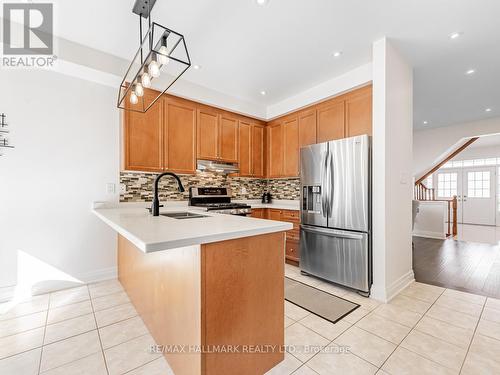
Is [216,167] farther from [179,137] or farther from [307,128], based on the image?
[307,128]

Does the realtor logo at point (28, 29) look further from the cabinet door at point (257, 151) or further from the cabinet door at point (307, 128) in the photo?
the cabinet door at point (307, 128)

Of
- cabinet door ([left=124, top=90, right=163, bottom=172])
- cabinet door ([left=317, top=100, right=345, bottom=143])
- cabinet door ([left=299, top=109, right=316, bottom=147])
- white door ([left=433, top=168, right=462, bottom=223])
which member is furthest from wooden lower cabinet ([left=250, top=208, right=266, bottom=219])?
white door ([left=433, top=168, right=462, bottom=223])

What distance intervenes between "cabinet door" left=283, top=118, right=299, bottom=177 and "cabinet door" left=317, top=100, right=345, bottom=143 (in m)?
0.48

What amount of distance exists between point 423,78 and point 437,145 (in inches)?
128

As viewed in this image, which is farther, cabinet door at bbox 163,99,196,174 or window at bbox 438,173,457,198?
window at bbox 438,173,457,198

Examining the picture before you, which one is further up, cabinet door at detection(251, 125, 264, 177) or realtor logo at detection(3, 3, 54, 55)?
realtor logo at detection(3, 3, 54, 55)

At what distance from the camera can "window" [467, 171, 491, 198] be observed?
731 cm

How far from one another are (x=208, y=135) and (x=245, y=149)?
0.77 metres

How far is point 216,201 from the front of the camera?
3801 millimetres

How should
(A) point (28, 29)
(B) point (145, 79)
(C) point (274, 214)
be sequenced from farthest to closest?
(C) point (274, 214) < (A) point (28, 29) < (B) point (145, 79)

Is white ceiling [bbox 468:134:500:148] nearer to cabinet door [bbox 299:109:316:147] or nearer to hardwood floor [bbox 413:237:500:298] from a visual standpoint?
hardwood floor [bbox 413:237:500:298]

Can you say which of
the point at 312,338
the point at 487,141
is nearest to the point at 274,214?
the point at 312,338

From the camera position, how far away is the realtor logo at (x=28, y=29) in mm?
2086

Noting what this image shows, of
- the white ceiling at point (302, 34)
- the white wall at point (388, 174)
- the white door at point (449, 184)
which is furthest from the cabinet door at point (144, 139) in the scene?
the white door at point (449, 184)
